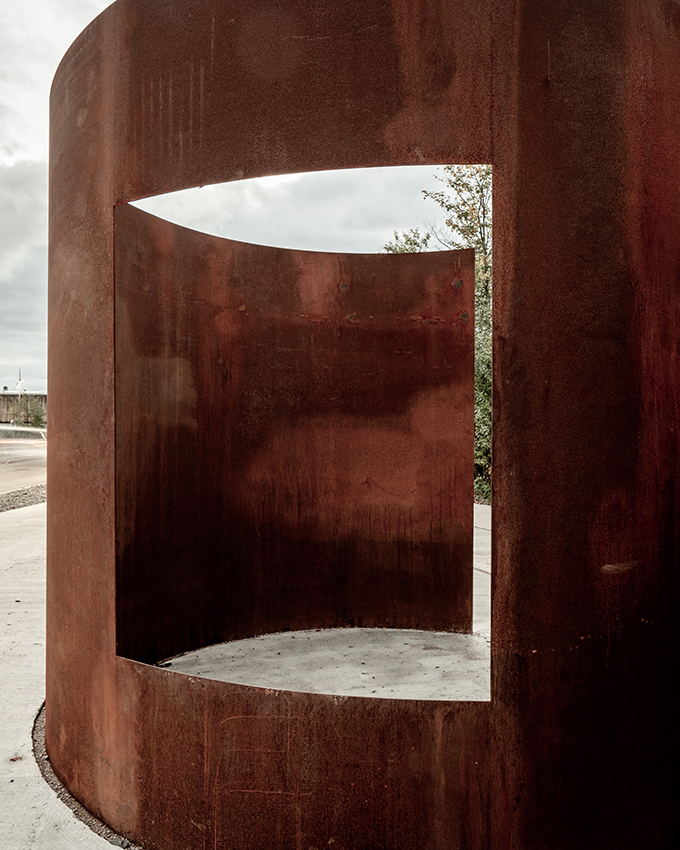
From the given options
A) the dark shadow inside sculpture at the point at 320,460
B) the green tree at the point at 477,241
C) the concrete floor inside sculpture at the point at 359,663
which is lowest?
the concrete floor inside sculpture at the point at 359,663

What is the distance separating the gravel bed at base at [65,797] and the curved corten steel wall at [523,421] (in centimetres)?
27

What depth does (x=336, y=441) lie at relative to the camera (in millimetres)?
5742

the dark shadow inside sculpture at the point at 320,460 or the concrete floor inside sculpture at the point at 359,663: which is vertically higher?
the dark shadow inside sculpture at the point at 320,460

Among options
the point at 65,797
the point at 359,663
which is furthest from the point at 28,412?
the point at 65,797

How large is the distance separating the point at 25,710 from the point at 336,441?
9.70ft

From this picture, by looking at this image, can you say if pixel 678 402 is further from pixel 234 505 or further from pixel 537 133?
pixel 234 505

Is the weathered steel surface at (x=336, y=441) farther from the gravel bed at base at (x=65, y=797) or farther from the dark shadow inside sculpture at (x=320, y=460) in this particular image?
the gravel bed at base at (x=65, y=797)

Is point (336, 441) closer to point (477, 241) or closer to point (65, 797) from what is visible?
point (65, 797)

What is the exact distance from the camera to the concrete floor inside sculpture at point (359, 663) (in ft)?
14.5

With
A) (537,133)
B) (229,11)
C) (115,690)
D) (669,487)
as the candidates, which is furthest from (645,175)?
(115,690)

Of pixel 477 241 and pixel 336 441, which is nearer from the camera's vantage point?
pixel 336 441

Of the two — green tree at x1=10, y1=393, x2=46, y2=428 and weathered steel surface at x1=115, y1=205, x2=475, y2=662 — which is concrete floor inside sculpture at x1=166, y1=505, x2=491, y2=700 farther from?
green tree at x1=10, y1=393, x2=46, y2=428

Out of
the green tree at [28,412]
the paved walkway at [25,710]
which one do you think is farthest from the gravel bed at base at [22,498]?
the green tree at [28,412]

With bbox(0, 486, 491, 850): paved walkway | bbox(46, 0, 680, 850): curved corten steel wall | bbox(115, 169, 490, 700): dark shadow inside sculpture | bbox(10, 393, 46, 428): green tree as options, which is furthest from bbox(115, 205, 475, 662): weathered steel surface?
bbox(10, 393, 46, 428): green tree
